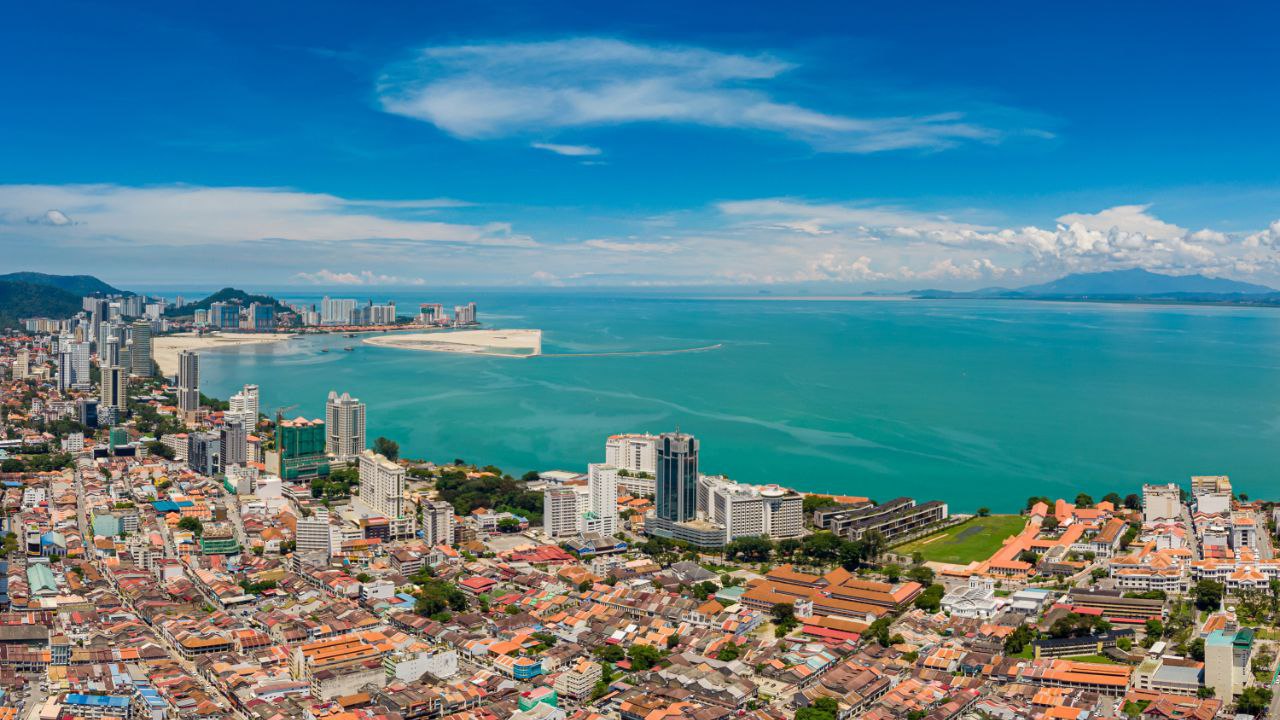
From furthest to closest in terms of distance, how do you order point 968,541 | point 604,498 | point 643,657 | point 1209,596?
point 604,498, point 968,541, point 1209,596, point 643,657

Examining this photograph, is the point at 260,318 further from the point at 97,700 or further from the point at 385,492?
the point at 97,700

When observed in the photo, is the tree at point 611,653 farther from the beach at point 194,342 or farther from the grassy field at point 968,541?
the beach at point 194,342

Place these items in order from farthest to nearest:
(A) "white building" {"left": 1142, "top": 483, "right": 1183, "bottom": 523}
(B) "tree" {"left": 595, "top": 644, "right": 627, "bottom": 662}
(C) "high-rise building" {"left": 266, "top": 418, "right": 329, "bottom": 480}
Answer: (C) "high-rise building" {"left": 266, "top": 418, "right": 329, "bottom": 480}
(A) "white building" {"left": 1142, "top": 483, "right": 1183, "bottom": 523}
(B) "tree" {"left": 595, "top": 644, "right": 627, "bottom": 662}

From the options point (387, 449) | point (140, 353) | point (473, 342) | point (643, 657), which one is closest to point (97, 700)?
point (643, 657)

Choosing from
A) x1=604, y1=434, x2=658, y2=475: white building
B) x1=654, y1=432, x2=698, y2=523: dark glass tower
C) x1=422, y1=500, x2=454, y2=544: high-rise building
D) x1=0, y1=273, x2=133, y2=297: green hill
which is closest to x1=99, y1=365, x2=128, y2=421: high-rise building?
x1=604, y1=434, x2=658, y2=475: white building

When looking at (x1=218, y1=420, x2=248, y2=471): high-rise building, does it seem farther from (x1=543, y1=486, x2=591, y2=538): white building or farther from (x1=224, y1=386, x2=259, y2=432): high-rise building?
(x1=543, y1=486, x2=591, y2=538): white building

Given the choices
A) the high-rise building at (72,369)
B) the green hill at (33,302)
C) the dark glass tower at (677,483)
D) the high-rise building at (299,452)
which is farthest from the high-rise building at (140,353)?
the dark glass tower at (677,483)

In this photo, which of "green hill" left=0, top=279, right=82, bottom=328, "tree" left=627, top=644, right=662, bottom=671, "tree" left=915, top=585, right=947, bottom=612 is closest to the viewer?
"tree" left=627, top=644, right=662, bottom=671
